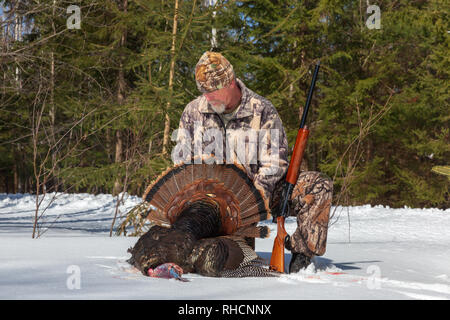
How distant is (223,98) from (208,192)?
2.18 feet

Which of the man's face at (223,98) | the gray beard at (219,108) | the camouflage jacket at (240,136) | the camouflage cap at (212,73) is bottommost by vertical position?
the camouflage jacket at (240,136)

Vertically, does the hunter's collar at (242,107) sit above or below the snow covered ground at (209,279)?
above

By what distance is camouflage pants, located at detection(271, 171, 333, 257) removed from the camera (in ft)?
10.1

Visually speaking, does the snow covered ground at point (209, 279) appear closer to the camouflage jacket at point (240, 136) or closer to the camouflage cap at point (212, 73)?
the camouflage jacket at point (240, 136)

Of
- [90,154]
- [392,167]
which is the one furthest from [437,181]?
[90,154]

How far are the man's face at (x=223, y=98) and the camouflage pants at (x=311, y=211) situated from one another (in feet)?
2.23

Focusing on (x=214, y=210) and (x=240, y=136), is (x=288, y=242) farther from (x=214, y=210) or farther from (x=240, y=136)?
(x=240, y=136)

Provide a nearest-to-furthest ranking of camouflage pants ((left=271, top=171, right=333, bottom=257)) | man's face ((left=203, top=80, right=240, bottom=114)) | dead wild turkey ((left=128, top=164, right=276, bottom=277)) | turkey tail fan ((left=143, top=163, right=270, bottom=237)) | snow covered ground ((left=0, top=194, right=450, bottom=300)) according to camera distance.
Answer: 1. snow covered ground ((left=0, top=194, right=450, bottom=300))
2. dead wild turkey ((left=128, top=164, right=276, bottom=277))
3. turkey tail fan ((left=143, top=163, right=270, bottom=237))
4. camouflage pants ((left=271, top=171, right=333, bottom=257))
5. man's face ((left=203, top=80, right=240, bottom=114))

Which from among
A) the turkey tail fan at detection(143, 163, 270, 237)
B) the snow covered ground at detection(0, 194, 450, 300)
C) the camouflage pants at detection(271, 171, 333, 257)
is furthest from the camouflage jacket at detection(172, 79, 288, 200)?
the snow covered ground at detection(0, 194, 450, 300)

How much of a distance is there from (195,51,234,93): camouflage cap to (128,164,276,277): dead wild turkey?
0.56 meters

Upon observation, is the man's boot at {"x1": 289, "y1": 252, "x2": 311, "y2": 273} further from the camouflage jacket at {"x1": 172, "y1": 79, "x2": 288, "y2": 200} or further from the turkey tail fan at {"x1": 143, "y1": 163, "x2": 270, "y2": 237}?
the camouflage jacket at {"x1": 172, "y1": 79, "x2": 288, "y2": 200}

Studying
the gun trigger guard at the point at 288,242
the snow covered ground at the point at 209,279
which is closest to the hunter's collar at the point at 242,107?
the gun trigger guard at the point at 288,242

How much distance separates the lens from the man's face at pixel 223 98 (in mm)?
3248
